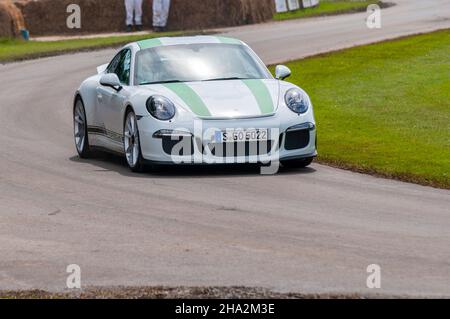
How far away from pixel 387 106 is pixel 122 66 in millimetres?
6165

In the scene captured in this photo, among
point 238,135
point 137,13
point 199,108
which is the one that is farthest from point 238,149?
point 137,13

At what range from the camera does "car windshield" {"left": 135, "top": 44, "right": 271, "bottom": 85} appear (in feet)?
53.4

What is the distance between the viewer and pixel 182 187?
46.7 feet

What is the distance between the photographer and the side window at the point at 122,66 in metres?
16.7

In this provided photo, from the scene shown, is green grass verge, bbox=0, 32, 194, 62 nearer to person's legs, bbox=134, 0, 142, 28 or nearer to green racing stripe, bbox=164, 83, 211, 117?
person's legs, bbox=134, 0, 142, 28

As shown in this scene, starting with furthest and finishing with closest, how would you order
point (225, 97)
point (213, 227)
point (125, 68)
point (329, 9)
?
1. point (329, 9)
2. point (125, 68)
3. point (225, 97)
4. point (213, 227)

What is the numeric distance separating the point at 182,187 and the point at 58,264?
4.18 meters

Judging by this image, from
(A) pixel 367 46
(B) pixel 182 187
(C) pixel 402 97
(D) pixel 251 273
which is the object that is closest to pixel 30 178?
(B) pixel 182 187

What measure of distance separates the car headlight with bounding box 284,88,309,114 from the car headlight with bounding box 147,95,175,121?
125cm

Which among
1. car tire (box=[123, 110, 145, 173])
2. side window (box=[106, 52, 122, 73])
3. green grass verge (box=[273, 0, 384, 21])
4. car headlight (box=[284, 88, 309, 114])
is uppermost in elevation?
side window (box=[106, 52, 122, 73])

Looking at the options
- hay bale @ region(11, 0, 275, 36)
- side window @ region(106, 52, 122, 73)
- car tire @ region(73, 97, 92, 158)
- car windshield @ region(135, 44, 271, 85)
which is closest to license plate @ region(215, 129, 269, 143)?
car windshield @ region(135, 44, 271, 85)

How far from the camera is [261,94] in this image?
15633 millimetres

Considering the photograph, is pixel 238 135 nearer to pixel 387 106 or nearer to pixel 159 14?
pixel 387 106

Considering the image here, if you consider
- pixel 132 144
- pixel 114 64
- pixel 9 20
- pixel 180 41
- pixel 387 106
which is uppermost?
pixel 180 41
